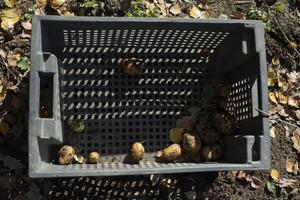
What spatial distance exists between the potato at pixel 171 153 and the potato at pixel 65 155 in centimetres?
44

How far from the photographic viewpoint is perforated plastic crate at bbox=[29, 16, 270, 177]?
2.23m

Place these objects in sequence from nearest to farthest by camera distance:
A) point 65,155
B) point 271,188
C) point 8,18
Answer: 1. point 65,155
2. point 8,18
3. point 271,188

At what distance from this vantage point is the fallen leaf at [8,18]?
2.60 meters

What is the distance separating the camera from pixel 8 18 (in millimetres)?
2607

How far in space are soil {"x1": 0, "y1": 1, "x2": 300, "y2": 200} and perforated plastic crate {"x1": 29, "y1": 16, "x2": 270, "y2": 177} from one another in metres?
0.17

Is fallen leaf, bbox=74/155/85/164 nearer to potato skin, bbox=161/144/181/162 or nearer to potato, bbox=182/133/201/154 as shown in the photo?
potato skin, bbox=161/144/181/162

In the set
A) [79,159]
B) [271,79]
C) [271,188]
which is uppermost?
[271,79]

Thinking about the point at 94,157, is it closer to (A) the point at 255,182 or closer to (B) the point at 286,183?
(A) the point at 255,182

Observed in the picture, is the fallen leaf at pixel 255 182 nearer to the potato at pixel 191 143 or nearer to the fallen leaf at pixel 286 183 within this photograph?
the fallen leaf at pixel 286 183

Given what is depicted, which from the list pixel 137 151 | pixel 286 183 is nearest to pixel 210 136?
pixel 137 151

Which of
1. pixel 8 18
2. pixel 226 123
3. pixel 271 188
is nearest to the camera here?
pixel 226 123

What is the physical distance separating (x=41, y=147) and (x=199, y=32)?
2.85 ft

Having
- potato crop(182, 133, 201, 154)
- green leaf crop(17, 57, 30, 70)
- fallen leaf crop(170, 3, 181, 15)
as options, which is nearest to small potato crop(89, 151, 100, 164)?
potato crop(182, 133, 201, 154)

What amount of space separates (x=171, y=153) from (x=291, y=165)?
2.49ft
